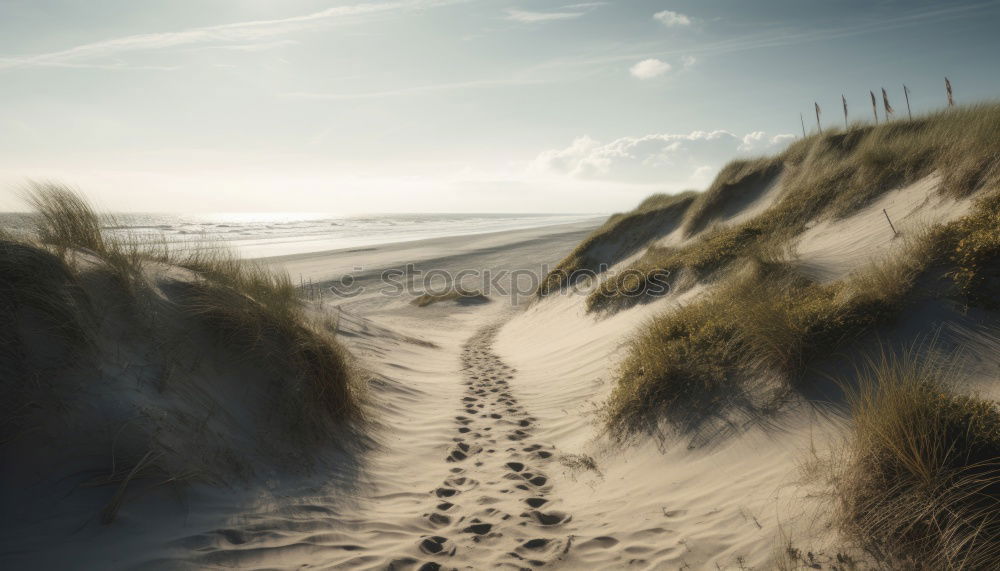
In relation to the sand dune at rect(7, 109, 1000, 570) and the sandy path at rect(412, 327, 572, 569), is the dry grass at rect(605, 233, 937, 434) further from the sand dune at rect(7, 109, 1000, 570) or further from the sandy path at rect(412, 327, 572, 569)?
the sandy path at rect(412, 327, 572, 569)

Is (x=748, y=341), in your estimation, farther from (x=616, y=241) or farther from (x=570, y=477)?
Answer: (x=616, y=241)

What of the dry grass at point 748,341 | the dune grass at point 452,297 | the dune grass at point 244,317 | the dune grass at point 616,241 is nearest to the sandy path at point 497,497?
the dry grass at point 748,341

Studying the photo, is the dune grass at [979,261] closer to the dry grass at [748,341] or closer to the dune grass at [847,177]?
the dry grass at [748,341]

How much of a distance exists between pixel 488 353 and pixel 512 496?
5964 mm

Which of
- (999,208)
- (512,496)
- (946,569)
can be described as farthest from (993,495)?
(999,208)

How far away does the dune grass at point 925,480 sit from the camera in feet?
7.94

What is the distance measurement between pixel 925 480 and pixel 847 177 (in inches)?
306

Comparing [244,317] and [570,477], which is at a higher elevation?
[244,317]

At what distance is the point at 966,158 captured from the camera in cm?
591

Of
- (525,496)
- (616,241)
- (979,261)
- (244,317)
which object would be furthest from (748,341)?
(616,241)

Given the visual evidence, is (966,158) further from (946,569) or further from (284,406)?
(284,406)

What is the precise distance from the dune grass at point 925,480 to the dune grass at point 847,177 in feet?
12.5

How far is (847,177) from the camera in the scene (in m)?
8.72

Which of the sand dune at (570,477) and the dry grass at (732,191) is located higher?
the dry grass at (732,191)
